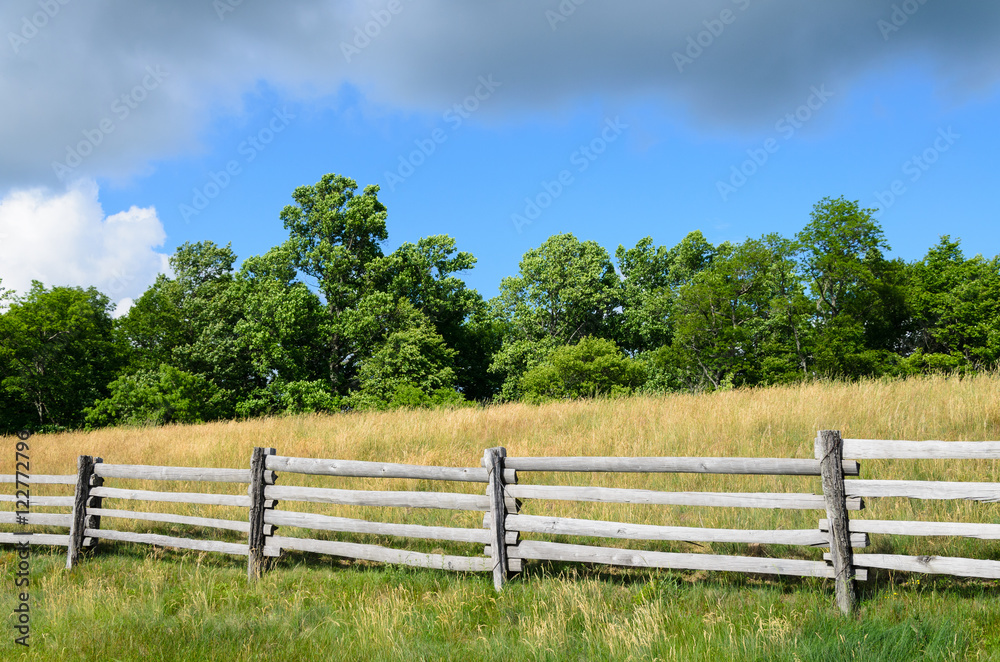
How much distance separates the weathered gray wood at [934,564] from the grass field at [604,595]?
0.27 m

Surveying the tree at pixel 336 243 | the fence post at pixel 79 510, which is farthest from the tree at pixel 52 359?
the fence post at pixel 79 510


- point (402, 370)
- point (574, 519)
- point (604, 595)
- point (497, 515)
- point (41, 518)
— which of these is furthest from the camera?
point (402, 370)

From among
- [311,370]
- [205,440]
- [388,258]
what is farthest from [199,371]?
[205,440]

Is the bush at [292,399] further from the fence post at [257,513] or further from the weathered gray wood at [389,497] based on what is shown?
the weathered gray wood at [389,497]

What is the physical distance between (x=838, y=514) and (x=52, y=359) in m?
49.1

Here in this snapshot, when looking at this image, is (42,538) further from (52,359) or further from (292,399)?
(52,359)

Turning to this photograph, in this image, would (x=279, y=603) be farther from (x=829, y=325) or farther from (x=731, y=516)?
(x=829, y=325)

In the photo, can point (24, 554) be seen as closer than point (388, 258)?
Yes

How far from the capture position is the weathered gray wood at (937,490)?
539cm

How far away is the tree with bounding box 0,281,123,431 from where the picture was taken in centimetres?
4085

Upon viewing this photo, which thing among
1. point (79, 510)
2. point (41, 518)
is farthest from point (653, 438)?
point (41, 518)

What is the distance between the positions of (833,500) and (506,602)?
3145 mm

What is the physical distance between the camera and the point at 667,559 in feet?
20.1

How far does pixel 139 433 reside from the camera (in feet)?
60.6
